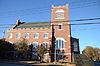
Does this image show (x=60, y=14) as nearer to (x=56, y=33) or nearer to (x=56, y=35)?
(x=56, y=33)

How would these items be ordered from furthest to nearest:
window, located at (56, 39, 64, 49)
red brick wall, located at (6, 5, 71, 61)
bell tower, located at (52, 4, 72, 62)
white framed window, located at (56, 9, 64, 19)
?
white framed window, located at (56, 9, 64, 19) → window, located at (56, 39, 64, 49) → red brick wall, located at (6, 5, 71, 61) → bell tower, located at (52, 4, 72, 62)

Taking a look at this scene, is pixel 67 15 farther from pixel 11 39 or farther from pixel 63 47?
pixel 11 39

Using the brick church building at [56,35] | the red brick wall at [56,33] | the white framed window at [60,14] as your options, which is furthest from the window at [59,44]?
the white framed window at [60,14]

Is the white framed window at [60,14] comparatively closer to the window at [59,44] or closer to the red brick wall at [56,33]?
the red brick wall at [56,33]

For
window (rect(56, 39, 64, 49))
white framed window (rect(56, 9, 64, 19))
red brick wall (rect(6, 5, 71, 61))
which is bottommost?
window (rect(56, 39, 64, 49))

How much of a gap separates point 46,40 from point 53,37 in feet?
8.24

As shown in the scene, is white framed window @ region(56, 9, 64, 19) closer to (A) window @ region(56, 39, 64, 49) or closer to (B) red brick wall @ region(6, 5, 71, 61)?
(B) red brick wall @ region(6, 5, 71, 61)

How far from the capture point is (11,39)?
4262 centimetres

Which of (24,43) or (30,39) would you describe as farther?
(30,39)

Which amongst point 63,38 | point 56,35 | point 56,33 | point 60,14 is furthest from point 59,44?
point 60,14

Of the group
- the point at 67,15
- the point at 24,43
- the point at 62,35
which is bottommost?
the point at 24,43

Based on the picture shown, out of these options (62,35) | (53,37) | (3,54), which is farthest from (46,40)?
(3,54)

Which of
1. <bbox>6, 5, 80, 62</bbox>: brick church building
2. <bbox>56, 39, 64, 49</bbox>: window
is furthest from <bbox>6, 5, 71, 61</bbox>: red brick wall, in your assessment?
<bbox>56, 39, 64, 49</bbox>: window

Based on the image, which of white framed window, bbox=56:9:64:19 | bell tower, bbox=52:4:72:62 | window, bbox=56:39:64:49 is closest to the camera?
bell tower, bbox=52:4:72:62
